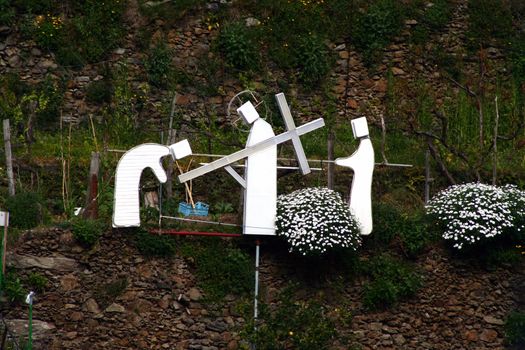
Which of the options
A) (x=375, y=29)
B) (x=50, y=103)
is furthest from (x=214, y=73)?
(x=375, y=29)

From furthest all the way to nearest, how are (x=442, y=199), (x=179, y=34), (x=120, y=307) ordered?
(x=179, y=34), (x=442, y=199), (x=120, y=307)

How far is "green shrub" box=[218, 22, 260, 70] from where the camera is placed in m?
21.8

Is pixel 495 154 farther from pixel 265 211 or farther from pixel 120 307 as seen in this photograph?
pixel 120 307

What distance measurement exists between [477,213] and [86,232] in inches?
211

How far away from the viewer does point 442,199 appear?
18109 mm

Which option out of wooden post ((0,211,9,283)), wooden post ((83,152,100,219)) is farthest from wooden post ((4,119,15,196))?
wooden post ((0,211,9,283))

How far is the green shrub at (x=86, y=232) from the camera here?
16703mm

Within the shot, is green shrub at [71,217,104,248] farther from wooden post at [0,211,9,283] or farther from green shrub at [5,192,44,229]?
wooden post at [0,211,9,283]

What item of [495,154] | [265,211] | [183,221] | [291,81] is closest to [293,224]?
[265,211]

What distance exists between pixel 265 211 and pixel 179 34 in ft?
19.1

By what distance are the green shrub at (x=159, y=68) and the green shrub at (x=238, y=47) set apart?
3.18ft

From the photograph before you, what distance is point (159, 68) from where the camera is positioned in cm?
2153

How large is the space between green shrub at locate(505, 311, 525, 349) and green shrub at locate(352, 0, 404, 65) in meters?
6.48

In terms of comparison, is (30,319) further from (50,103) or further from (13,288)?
(50,103)
